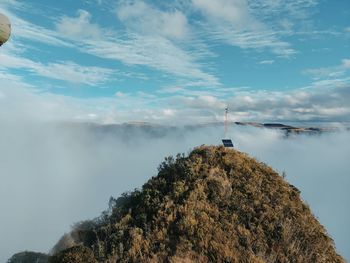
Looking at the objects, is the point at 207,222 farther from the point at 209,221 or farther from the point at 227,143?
the point at 227,143

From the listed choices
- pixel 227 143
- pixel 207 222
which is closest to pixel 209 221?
pixel 207 222

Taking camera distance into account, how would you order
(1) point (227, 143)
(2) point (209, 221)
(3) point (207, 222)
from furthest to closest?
1. (1) point (227, 143)
2. (2) point (209, 221)
3. (3) point (207, 222)

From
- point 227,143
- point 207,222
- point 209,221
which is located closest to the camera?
point 207,222

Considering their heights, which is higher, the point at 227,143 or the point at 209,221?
the point at 227,143

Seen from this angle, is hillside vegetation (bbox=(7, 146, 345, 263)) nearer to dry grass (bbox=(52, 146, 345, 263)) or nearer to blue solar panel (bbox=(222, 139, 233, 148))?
dry grass (bbox=(52, 146, 345, 263))

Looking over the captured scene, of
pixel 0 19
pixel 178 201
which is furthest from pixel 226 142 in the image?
pixel 0 19

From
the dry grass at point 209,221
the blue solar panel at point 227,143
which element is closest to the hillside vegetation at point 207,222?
the dry grass at point 209,221

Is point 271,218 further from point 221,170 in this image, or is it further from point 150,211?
point 150,211

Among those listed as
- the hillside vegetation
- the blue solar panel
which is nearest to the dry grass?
the hillside vegetation
